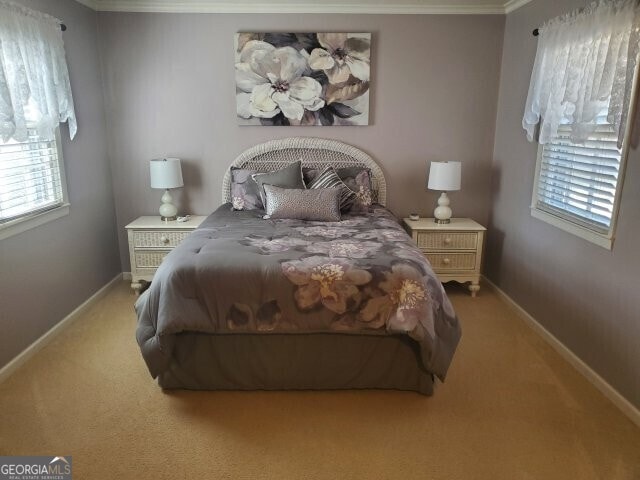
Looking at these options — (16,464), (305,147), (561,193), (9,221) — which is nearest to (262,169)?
(305,147)

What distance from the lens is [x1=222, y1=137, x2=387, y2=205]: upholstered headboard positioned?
4062 millimetres

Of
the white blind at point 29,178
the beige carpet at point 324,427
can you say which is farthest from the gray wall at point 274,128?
the beige carpet at point 324,427

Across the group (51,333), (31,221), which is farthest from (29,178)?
(51,333)

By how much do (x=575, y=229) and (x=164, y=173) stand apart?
10.1 feet

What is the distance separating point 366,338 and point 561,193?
1688mm

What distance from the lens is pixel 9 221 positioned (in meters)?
2.72

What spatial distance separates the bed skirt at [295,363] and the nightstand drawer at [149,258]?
154cm

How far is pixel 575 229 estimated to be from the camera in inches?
111

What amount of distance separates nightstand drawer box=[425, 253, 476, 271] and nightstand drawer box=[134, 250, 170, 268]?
7.33 feet

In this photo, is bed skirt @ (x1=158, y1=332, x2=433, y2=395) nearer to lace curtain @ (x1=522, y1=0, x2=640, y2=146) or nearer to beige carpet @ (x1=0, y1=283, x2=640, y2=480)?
beige carpet @ (x1=0, y1=283, x2=640, y2=480)

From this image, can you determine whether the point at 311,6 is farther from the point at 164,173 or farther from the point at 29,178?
the point at 29,178

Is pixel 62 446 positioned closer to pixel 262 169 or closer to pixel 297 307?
pixel 297 307

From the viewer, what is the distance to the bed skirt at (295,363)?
2.45 m

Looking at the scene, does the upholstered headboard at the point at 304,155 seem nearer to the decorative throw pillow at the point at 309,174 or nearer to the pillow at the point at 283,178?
the decorative throw pillow at the point at 309,174
